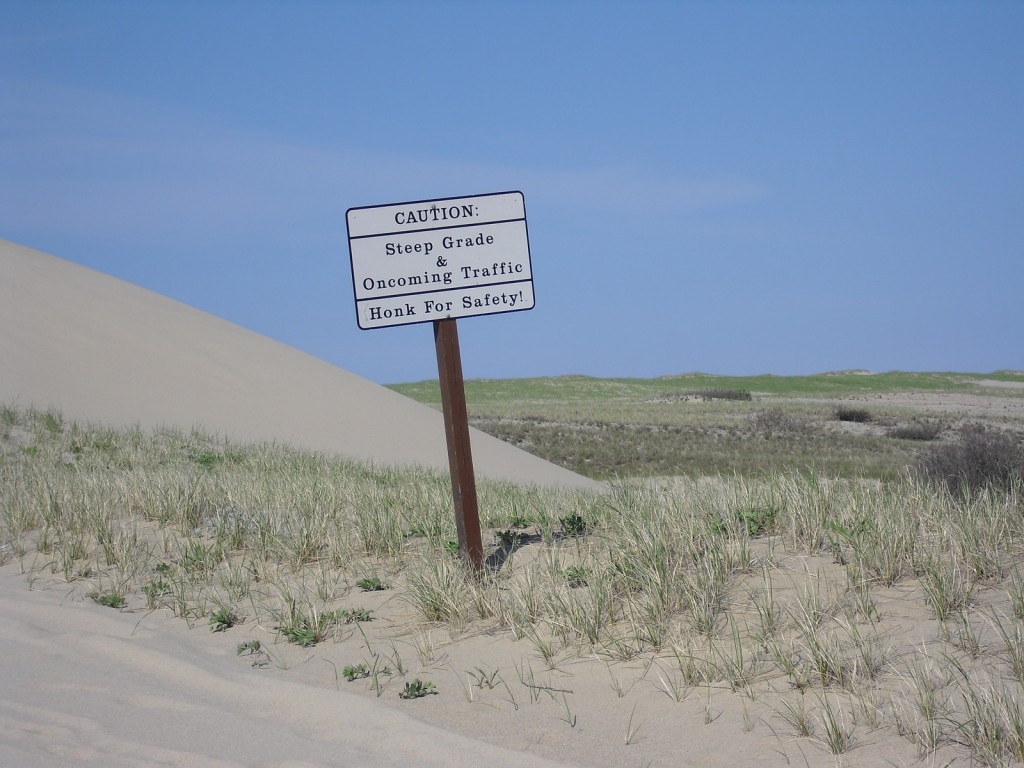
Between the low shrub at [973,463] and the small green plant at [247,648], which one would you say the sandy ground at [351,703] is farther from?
the low shrub at [973,463]

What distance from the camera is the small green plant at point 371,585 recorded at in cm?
605

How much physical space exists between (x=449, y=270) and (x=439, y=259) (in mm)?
97

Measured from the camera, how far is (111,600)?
5.89 m

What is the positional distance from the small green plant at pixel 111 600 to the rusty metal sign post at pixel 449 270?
2.15 metres

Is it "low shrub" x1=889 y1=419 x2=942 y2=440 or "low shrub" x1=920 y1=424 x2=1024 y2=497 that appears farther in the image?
"low shrub" x1=889 y1=419 x2=942 y2=440

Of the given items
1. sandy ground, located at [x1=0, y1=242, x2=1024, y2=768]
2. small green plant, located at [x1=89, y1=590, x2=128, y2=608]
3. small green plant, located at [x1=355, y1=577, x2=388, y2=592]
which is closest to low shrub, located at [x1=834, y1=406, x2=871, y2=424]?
small green plant, located at [x1=355, y1=577, x2=388, y2=592]

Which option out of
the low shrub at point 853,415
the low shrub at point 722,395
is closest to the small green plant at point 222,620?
the low shrub at point 853,415

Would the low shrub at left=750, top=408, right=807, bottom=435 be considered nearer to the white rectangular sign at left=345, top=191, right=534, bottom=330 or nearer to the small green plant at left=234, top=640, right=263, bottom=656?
the white rectangular sign at left=345, top=191, right=534, bottom=330

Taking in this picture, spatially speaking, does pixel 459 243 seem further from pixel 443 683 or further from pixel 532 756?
pixel 532 756

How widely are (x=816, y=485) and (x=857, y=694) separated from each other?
2852 millimetres

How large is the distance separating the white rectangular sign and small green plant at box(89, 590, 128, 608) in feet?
7.56

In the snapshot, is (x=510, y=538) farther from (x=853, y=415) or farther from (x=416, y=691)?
(x=853, y=415)

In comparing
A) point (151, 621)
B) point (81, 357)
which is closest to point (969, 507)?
point (151, 621)

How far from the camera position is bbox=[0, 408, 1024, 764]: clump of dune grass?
4105mm
